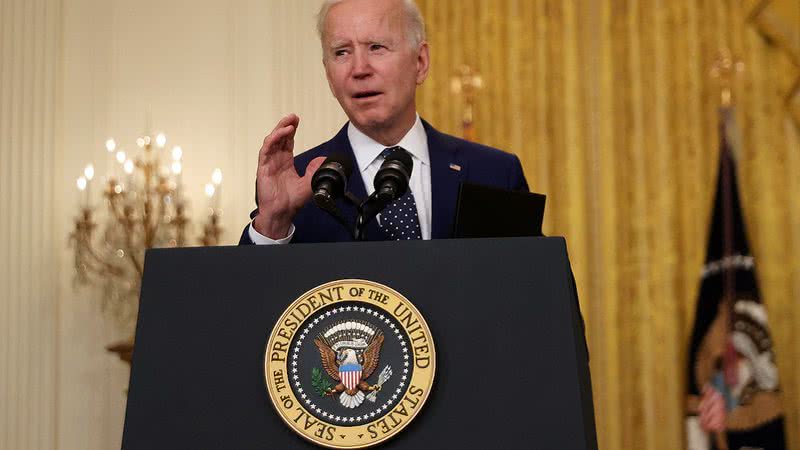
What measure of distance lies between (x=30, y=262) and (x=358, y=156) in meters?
4.34

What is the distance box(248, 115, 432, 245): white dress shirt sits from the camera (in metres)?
2.64

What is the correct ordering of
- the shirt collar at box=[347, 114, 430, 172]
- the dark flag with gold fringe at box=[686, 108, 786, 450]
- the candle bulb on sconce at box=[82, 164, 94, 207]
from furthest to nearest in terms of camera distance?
the candle bulb on sconce at box=[82, 164, 94, 207] < the dark flag with gold fringe at box=[686, 108, 786, 450] < the shirt collar at box=[347, 114, 430, 172]

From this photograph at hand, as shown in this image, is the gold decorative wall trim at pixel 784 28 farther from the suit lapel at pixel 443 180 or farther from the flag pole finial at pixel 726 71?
the suit lapel at pixel 443 180

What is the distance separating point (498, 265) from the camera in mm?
1739

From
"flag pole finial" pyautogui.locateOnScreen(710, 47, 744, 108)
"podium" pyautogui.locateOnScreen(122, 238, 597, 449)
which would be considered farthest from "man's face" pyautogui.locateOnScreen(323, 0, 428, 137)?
"flag pole finial" pyautogui.locateOnScreen(710, 47, 744, 108)

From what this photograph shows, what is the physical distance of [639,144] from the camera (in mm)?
6199

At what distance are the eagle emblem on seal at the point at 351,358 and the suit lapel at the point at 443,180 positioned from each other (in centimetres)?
79

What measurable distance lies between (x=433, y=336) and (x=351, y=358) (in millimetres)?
140

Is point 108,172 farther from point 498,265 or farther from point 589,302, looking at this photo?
point 498,265

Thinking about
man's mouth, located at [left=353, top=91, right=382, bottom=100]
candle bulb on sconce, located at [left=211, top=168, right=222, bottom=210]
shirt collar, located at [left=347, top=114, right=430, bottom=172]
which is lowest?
shirt collar, located at [left=347, top=114, right=430, bottom=172]

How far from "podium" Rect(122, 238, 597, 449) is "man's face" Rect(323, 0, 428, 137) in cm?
88

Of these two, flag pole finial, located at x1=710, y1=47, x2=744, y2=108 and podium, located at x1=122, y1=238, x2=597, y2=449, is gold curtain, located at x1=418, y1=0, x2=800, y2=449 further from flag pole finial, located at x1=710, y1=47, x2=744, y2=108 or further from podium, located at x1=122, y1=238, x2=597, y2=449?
podium, located at x1=122, y1=238, x2=597, y2=449

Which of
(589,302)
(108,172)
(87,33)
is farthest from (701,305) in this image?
(87,33)

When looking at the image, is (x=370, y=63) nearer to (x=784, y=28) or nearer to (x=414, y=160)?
(x=414, y=160)
